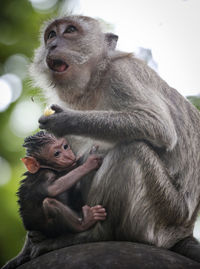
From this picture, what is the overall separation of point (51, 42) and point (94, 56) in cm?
63

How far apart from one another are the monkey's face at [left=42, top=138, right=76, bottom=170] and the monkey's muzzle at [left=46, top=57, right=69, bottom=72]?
1.18 metres

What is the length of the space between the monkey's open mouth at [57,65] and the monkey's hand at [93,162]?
55.5 inches

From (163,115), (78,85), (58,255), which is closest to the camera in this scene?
(58,255)

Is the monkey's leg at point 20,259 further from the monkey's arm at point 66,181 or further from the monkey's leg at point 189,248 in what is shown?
the monkey's leg at point 189,248

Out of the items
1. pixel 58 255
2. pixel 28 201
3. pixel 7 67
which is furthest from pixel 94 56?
pixel 7 67

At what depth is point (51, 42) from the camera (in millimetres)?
6176

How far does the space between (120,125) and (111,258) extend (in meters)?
1.61

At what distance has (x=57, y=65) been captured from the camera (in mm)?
6035

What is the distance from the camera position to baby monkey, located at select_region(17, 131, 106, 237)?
4.95m

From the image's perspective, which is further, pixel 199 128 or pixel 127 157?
pixel 199 128

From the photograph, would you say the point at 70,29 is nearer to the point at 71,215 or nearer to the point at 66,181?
the point at 66,181

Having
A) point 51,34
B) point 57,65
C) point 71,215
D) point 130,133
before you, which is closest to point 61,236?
point 71,215

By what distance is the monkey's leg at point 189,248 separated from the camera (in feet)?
16.8

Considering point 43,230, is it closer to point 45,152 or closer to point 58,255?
point 58,255
